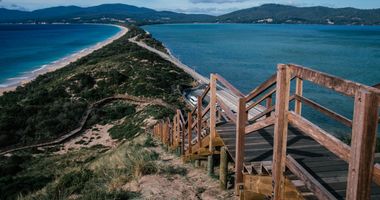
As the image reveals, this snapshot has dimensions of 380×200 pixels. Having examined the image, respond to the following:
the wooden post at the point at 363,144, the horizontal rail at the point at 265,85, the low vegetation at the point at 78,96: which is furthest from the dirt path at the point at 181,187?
the low vegetation at the point at 78,96

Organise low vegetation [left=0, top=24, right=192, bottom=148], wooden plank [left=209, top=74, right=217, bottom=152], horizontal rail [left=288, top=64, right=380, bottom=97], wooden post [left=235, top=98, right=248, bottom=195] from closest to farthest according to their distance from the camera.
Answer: horizontal rail [left=288, top=64, right=380, bottom=97], wooden post [left=235, top=98, right=248, bottom=195], wooden plank [left=209, top=74, right=217, bottom=152], low vegetation [left=0, top=24, right=192, bottom=148]

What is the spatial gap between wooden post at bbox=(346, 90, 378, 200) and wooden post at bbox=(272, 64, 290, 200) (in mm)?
1343

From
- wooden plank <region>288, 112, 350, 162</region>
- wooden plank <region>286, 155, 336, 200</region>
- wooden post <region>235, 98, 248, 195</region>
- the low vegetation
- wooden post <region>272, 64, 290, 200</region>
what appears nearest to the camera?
wooden plank <region>288, 112, 350, 162</region>

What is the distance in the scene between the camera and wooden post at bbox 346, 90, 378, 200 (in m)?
2.71

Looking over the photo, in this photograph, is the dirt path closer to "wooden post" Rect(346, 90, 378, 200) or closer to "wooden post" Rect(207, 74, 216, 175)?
"wooden post" Rect(207, 74, 216, 175)

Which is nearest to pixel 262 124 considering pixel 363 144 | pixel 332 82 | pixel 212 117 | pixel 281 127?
pixel 281 127

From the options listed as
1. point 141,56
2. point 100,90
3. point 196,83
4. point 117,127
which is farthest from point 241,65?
point 117,127

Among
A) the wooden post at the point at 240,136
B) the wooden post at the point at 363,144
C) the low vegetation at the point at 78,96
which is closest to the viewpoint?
the wooden post at the point at 363,144

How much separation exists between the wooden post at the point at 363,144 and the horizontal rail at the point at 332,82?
0.24 feet

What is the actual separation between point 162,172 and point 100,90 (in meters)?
32.9

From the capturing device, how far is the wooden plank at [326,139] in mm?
3180

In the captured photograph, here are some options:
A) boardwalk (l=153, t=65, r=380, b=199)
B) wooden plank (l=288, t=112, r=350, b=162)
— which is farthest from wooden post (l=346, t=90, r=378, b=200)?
wooden plank (l=288, t=112, r=350, b=162)

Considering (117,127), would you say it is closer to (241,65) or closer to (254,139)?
(254,139)

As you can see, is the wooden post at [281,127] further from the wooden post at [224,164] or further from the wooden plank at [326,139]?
the wooden post at [224,164]
